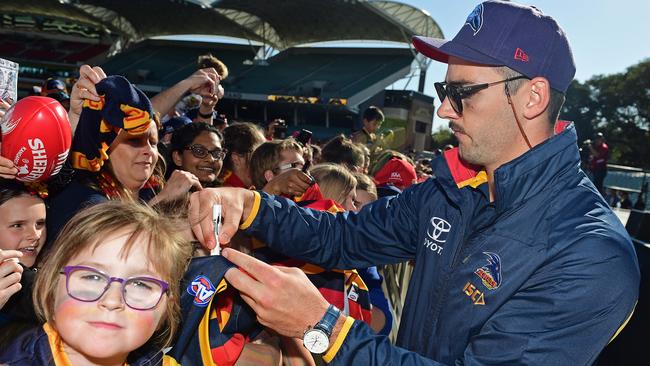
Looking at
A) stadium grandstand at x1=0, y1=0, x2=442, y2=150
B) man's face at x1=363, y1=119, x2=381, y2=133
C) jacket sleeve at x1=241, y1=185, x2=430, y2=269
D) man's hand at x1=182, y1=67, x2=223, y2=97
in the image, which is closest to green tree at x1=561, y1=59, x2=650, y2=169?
stadium grandstand at x1=0, y1=0, x2=442, y2=150

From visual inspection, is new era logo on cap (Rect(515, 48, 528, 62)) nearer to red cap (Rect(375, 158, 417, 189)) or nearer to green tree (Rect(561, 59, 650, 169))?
red cap (Rect(375, 158, 417, 189))

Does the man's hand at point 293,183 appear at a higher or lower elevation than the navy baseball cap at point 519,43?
lower

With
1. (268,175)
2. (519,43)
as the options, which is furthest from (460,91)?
(268,175)

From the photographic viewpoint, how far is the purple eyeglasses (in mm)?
1483

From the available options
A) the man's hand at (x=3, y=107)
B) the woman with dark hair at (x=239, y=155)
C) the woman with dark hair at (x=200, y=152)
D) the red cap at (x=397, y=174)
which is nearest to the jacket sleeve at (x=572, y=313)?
the man's hand at (x=3, y=107)

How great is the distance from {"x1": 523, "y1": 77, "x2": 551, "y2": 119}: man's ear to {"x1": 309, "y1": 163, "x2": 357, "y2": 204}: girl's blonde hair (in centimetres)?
166

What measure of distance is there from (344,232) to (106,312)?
4.04 ft

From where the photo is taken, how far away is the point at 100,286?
1.50 metres

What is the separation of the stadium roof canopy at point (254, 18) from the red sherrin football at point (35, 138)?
115 ft

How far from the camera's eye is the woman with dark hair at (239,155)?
4.21 meters

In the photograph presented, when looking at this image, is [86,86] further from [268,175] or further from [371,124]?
[371,124]

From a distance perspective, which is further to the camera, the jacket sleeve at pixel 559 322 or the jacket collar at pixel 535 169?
the jacket collar at pixel 535 169

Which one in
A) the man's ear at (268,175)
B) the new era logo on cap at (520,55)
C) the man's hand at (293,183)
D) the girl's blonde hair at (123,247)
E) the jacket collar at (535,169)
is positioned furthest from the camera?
the man's ear at (268,175)

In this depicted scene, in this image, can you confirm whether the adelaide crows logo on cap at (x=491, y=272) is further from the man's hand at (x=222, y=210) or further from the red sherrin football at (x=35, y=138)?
the red sherrin football at (x=35, y=138)
